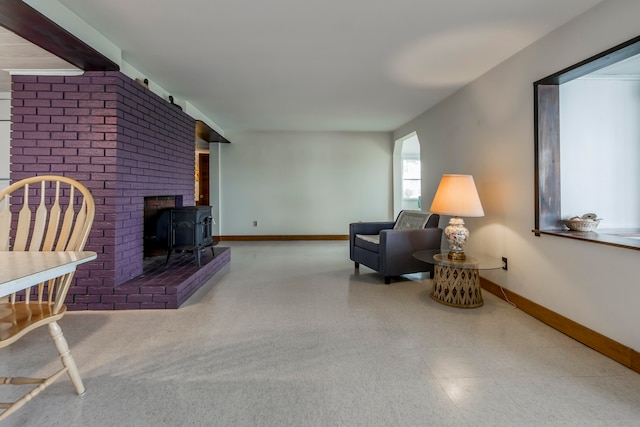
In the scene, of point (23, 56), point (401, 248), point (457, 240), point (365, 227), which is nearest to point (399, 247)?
point (401, 248)

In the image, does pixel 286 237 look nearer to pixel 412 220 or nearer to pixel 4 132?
pixel 412 220

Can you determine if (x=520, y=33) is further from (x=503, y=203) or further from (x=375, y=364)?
(x=375, y=364)

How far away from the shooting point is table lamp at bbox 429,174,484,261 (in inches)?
108

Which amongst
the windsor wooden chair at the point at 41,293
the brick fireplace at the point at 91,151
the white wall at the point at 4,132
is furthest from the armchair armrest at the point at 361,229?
the white wall at the point at 4,132

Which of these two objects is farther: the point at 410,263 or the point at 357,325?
the point at 410,263

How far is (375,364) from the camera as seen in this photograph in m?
1.76

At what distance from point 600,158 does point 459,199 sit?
43.7 inches

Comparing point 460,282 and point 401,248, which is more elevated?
Answer: point 401,248

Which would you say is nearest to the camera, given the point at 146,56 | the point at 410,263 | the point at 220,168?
the point at 146,56

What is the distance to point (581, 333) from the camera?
2066mm

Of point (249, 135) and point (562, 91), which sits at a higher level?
point (249, 135)

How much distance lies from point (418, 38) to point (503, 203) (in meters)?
1.73

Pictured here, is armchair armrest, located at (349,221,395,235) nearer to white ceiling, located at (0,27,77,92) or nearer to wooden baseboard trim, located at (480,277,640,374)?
wooden baseboard trim, located at (480,277,640,374)

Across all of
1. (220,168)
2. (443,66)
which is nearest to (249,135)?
(220,168)
